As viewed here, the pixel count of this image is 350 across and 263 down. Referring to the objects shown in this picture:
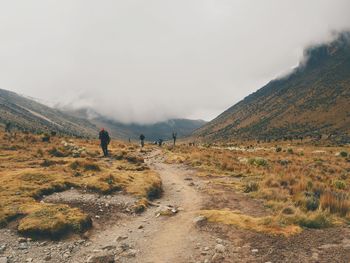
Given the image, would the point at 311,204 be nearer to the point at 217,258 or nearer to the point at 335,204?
the point at 335,204

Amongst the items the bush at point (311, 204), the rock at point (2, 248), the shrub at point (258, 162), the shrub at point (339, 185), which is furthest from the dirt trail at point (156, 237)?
the shrub at point (258, 162)

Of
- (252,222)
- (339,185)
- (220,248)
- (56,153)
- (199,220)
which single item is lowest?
(220,248)

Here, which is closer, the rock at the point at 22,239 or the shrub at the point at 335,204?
the rock at the point at 22,239

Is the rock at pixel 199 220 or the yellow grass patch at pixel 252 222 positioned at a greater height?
the yellow grass patch at pixel 252 222

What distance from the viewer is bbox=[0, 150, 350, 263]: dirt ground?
401 inches

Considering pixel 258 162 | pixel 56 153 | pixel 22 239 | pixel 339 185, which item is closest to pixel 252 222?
pixel 22 239

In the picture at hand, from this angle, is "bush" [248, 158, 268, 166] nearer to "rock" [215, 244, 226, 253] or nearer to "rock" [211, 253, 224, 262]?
"rock" [215, 244, 226, 253]

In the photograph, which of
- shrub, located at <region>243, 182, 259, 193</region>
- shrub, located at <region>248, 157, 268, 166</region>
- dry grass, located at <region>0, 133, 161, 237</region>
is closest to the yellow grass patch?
dry grass, located at <region>0, 133, 161, 237</region>

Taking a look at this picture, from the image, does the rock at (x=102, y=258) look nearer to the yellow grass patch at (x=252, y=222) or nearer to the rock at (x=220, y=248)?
the rock at (x=220, y=248)

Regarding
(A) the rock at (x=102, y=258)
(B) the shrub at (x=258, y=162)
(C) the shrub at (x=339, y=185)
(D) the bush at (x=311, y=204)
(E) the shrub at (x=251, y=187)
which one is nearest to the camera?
(A) the rock at (x=102, y=258)

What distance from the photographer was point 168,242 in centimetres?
1161

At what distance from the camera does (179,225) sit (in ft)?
43.9

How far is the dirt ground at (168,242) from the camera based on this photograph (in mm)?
10195

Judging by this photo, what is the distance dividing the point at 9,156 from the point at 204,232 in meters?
22.6
